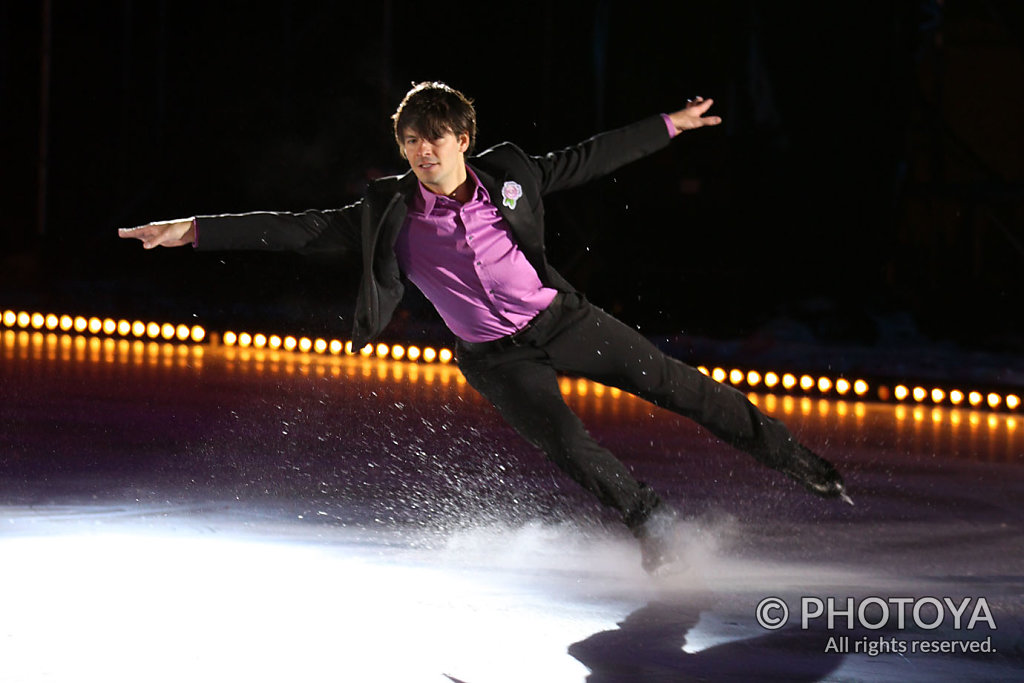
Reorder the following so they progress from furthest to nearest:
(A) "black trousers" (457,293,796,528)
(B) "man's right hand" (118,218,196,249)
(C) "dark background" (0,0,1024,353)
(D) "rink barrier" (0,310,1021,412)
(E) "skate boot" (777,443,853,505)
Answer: (C) "dark background" (0,0,1024,353) < (D) "rink barrier" (0,310,1021,412) < (E) "skate boot" (777,443,853,505) < (A) "black trousers" (457,293,796,528) < (B) "man's right hand" (118,218,196,249)

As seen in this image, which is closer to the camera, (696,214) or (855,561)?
(855,561)

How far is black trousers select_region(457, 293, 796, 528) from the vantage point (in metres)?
3.56

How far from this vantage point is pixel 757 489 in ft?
15.9

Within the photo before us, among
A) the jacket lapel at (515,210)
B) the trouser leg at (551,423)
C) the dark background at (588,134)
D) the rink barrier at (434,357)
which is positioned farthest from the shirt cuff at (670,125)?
the dark background at (588,134)

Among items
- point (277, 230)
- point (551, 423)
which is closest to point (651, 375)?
point (551, 423)

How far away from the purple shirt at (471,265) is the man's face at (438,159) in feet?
0.11

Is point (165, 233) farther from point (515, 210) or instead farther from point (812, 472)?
point (812, 472)

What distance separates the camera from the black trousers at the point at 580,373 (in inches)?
140

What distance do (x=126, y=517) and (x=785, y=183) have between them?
4962 millimetres

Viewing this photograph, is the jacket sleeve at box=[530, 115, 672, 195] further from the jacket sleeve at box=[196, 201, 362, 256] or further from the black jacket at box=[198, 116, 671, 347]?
the jacket sleeve at box=[196, 201, 362, 256]

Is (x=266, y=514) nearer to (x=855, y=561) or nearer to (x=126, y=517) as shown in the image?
(x=126, y=517)

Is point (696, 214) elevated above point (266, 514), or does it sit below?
above

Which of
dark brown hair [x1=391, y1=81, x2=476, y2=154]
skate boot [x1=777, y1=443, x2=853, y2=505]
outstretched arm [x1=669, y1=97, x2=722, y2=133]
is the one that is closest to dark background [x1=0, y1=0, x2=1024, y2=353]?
skate boot [x1=777, y1=443, x2=853, y2=505]

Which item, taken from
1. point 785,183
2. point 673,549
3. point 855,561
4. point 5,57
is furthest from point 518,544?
→ point 5,57
